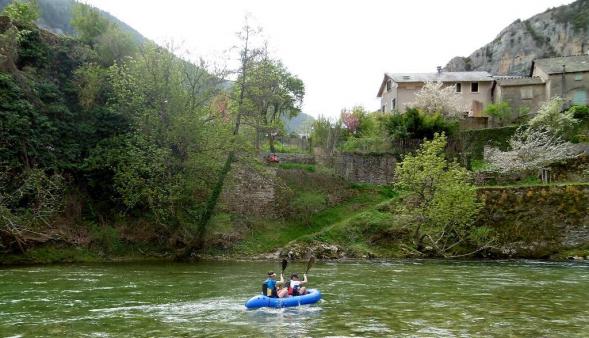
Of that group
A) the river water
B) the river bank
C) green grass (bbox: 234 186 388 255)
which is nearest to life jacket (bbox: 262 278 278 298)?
the river water

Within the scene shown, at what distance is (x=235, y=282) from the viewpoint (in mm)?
21953

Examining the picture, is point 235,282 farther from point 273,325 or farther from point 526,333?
point 526,333

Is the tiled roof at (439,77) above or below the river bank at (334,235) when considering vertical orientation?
above

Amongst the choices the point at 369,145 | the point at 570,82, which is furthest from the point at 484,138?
the point at 570,82

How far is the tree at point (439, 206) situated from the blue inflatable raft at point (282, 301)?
1595 cm

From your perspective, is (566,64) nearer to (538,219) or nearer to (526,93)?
(526,93)

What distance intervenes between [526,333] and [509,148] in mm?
36059

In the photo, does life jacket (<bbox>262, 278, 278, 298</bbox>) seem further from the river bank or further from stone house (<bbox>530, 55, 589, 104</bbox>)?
stone house (<bbox>530, 55, 589, 104</bbox>)

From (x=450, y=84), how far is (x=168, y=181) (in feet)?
132

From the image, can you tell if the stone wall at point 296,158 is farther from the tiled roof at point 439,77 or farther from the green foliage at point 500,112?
the tiled roof at point 439,77

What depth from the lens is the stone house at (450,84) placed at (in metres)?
58.8

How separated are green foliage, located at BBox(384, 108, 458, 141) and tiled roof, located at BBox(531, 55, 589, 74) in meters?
17.8

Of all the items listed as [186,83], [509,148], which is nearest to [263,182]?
[186,83]

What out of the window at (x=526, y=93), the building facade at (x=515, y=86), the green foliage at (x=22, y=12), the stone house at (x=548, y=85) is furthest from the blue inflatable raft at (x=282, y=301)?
the window at (x=526, y=93)
